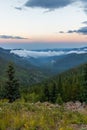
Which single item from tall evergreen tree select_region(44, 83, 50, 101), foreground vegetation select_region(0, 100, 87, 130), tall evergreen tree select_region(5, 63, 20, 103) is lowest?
tall evergreen tree select_region(44, 83, 50, 101)

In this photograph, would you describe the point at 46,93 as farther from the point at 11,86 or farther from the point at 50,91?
the point at 11,86

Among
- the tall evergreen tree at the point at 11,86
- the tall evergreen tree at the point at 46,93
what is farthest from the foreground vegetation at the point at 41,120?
the tall evergreen tree at the point at 46,93

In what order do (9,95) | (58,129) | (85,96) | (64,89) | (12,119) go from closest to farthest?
(58,129)
(12,119)
(9,95)
(85,96)
(64,89)

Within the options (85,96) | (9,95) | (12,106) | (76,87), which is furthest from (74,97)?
(12,106)

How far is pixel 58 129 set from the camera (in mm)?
12617

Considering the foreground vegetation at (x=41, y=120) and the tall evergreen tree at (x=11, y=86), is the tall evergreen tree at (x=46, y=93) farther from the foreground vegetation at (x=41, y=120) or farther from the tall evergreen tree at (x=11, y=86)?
the foreground vegetation at (x=41, y=120)

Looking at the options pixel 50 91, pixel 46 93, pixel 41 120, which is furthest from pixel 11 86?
pixel 41 120

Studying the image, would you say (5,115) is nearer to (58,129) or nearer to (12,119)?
(12,119)

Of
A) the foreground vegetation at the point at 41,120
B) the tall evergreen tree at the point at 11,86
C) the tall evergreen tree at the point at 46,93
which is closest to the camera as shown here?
the foreground vegetation at the point at 41,120

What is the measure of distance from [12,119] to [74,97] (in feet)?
322

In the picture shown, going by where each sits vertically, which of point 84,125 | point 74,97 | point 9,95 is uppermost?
point 84,125

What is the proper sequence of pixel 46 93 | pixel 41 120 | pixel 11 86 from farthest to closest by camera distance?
pixel 46 93
pixel 11 86
pixel 41 120

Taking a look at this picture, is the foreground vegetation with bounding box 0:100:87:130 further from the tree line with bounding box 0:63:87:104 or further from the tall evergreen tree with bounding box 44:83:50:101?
the tall evergreen tree with bounding box 44:83:50:101

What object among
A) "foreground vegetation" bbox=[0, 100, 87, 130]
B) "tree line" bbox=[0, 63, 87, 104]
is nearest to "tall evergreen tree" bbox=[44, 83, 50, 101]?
"tree line" bbox=[0, 63, 87, 104]
